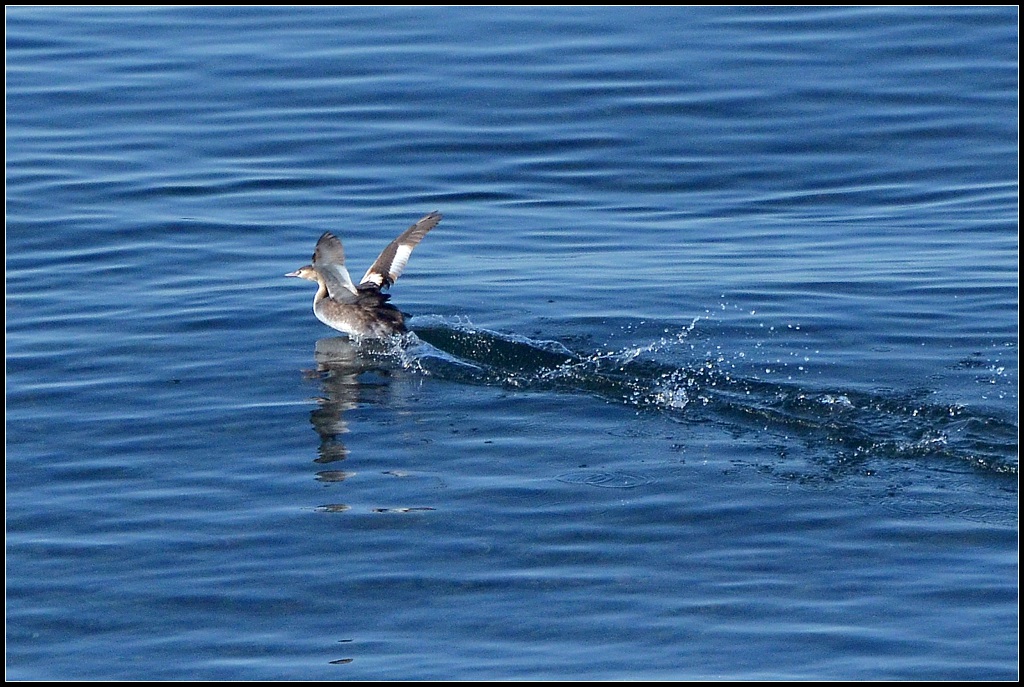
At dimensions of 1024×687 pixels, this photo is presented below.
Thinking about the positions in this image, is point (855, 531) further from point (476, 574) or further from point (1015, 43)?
point (1015, 43)

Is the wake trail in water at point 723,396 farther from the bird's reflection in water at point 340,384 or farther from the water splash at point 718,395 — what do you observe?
the bird's reflection in water at point 340,384

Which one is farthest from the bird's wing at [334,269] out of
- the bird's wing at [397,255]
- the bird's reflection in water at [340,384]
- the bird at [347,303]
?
the bird's wing at [397,255]

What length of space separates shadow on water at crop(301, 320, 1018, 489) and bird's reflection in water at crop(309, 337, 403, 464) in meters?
0.01

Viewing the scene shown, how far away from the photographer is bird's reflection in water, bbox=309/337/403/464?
10.9 m

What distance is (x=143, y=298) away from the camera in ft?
48.4

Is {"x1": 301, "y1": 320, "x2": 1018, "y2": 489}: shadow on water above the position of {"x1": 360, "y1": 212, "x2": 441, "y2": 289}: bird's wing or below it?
below

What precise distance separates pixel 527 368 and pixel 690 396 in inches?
59.8

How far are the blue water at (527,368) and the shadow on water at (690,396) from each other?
0.13 ft

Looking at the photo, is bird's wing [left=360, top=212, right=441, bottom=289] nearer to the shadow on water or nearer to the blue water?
the blue water

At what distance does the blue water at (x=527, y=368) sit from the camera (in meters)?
8.36

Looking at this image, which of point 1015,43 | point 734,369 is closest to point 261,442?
point 734,369

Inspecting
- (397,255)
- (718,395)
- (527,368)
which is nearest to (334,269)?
(397,255)

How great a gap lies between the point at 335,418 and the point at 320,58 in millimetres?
→ 14456

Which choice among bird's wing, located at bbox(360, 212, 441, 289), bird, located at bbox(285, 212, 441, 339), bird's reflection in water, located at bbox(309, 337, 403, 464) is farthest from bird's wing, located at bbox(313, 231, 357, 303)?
bird's wing, located at bbox(360, 212, 441, 289)
